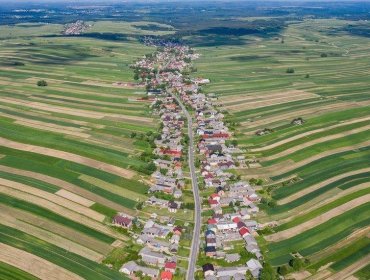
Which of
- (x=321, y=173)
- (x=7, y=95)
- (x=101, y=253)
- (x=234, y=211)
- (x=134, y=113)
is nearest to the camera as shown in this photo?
(x=101, y=253)

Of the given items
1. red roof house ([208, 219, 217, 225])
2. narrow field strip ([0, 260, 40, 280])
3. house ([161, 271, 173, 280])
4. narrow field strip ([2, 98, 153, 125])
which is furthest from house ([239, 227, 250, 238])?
narrow field strip ([2, 98, 153, 125])

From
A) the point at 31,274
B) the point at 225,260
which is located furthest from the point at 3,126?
the point at 225,260

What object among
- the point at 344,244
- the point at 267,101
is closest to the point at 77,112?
the point at 267,101

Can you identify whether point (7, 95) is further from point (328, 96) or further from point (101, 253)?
point (328, 96)

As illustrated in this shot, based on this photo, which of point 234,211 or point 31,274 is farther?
point 234,211

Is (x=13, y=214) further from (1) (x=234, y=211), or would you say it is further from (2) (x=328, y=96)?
(2) (x=328, y=96)

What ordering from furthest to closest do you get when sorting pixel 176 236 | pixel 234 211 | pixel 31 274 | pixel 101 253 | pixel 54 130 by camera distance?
pixel 54 130
pixel 234 211
pixel 176 236
pixel 101 253
pixel 31 274

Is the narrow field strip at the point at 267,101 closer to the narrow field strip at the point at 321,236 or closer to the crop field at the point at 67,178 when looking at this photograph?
the crop field at the point at 67,178

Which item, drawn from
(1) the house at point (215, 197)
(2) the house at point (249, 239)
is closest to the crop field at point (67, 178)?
(1) the house at point (215, 197)

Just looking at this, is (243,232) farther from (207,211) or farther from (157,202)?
(157,202)
